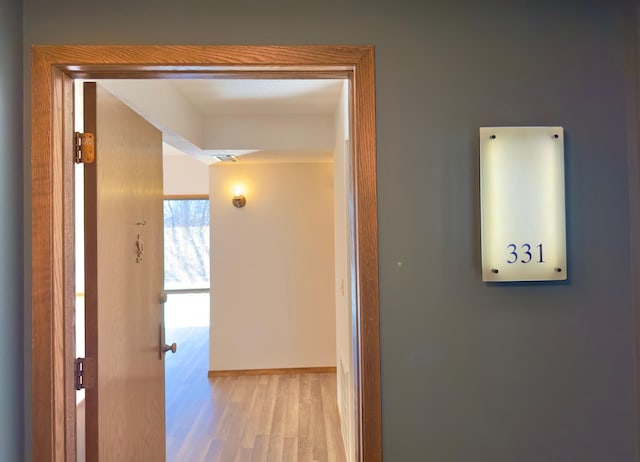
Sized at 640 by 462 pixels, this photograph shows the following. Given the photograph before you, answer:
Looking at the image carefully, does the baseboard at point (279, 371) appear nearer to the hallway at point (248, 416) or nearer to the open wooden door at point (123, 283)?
the hallway at point (248, 416)

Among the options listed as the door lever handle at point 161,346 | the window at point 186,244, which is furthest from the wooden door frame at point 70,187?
the window at point 186,244

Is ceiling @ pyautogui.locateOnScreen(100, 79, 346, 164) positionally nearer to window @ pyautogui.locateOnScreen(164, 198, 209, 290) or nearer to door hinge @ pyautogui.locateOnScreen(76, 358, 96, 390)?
door hinge @ pyautogui.locateOnScreen(76, 358, 96, 390)

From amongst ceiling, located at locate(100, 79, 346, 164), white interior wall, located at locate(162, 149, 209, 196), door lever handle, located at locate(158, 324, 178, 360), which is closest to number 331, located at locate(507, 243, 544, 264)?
door lever handle, located at locate(158, 324, 178, 360)

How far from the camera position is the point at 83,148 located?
1290mm

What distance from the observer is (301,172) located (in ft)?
14.6

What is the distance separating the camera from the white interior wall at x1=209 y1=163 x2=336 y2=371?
14.6 ft

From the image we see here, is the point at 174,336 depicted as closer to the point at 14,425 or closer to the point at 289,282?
the point at 289,282

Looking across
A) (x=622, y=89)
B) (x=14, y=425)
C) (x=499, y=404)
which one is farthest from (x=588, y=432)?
(x=14, y=425)

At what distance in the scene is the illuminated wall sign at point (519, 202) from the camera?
1177 mm

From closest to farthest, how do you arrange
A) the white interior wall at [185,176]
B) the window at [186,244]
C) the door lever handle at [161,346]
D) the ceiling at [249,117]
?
the door lever handle at [161,346]
the ceiling at [249,117]
the white interior wall at [185,176]
the window at [186,244]

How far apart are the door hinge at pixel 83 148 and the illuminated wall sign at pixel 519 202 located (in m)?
1.18

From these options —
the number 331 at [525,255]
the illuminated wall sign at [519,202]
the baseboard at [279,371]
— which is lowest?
the baseboard at [279,371]

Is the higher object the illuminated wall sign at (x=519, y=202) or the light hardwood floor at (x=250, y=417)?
the illuminated wall sign at (x=519, y=202)

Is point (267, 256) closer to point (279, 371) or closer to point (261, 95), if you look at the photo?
point (279, 371)
